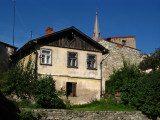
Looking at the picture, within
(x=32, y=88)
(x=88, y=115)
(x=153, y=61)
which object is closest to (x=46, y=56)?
(x=32, y=88)

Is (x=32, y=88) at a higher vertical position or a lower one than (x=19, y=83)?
lower

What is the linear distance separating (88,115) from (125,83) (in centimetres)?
587

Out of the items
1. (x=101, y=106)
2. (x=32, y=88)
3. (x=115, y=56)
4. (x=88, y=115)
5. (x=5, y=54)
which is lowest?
(x=88, y=115)

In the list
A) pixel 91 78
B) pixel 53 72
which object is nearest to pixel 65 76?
pixel 53 72

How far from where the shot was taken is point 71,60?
906 inches

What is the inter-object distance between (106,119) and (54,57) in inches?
302

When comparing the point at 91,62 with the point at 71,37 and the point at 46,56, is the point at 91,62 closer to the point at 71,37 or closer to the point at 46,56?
the point at 71,37

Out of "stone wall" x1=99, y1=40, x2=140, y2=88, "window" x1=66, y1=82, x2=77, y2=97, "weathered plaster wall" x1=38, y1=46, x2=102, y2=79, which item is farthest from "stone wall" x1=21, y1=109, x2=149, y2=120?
"stone wall" x1=99, y1=40, x2=140, y2=88

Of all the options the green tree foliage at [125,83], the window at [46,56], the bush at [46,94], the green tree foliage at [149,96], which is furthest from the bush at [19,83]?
the green tree foliage at [149,96]

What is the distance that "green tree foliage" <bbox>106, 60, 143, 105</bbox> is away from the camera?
68.5ft

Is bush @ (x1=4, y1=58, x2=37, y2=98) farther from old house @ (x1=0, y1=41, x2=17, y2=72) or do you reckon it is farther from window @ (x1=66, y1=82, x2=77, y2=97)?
old house @ (x1=0, y1=41, x2=17, y2=72)

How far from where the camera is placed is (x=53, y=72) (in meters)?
21.5

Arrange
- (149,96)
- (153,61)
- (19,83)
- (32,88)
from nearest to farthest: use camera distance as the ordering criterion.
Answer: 1. (19,83)
2. (149,96)
3. (32,88)
4. (153,61)

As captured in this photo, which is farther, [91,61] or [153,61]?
[153,61]
